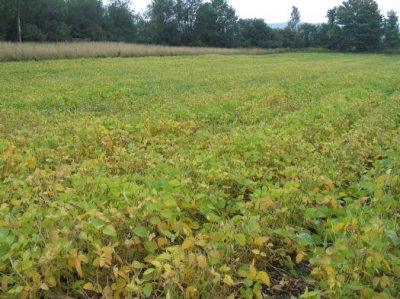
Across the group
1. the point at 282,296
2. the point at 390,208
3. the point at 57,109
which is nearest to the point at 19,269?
the point at 282,296

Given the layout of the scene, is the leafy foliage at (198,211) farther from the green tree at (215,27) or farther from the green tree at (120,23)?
the green tree at (215,27)

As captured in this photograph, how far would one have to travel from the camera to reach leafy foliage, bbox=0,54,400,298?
2.67 meters

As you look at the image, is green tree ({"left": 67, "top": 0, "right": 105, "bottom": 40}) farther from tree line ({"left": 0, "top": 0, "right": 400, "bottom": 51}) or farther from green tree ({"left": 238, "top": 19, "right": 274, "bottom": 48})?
green tree ({"left": 238, "top": 19, "right": 274, "bottom": 48})

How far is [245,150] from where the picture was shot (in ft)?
17.7

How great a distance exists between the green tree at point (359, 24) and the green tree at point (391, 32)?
1192 mm

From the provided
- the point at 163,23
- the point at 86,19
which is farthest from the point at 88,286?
the point at 163,23

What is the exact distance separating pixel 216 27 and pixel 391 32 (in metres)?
28.7

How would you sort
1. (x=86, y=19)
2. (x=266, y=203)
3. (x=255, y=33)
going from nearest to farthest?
1. (x=266, y=203)
2. (x=86, y=19)
3. (x=255, y=33)

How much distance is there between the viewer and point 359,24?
230 ft

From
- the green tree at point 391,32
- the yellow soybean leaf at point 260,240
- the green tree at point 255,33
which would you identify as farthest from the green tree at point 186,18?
the yellow soybean leaf at point 260,240

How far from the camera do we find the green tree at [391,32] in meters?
69.3

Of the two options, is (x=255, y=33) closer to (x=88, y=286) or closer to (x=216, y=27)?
(x=216, y=27)

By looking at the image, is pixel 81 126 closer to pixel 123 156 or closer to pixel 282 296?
pixel 123 156

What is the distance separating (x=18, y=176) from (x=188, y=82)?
10627mm
